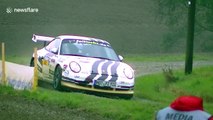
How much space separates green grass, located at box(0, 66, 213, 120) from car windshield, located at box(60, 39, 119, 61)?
1325 millimetres

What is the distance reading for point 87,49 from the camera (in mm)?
14688

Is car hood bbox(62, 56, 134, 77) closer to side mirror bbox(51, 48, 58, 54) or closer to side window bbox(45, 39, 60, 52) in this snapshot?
side mirror bbox(51, 48, 58, 54)

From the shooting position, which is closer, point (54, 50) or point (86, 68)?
point (86, 68)

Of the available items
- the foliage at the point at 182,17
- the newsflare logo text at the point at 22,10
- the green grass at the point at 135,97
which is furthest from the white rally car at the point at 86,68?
the newsflare logo text at the point at 22,10

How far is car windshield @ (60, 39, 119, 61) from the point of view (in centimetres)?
1445

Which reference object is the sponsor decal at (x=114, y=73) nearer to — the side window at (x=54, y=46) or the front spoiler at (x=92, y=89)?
the front spoiler at (x=92, y=89)

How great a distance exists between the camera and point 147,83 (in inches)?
712

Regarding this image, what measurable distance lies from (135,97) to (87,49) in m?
1.77

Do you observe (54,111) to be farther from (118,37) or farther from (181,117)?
(118,37)

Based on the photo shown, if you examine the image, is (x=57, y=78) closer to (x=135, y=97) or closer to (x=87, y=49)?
(x=87, y=49)

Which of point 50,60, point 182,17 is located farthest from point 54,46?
point 182,17

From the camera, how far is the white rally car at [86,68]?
13.1 m

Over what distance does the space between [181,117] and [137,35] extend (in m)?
46.9

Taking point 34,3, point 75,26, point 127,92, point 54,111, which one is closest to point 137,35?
point 75,26
